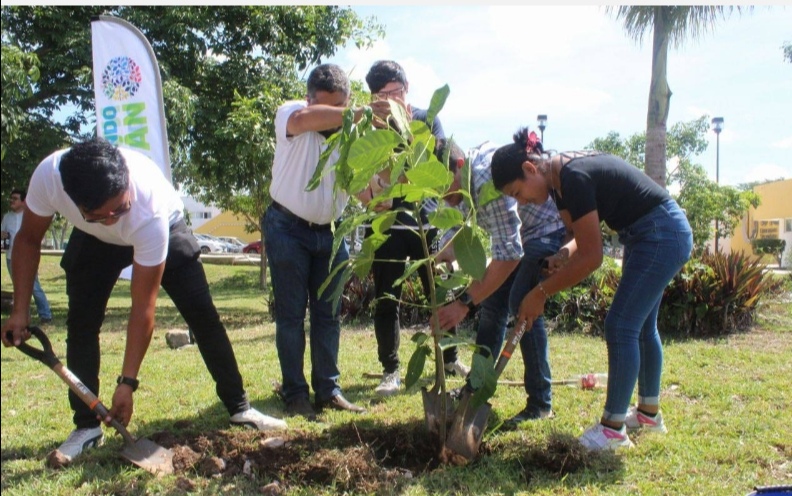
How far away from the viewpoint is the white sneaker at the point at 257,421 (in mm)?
2936

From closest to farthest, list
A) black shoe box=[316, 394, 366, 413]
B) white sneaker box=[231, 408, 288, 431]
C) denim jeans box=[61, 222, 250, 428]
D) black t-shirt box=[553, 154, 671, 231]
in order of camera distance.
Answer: black t-shirt box=[553, 154, 671, 231]
denim jeans box=[61, 222, 250, 428]
white sneaker box=[231, 408, 288, 431]
black shoe box=[316, 394, 366, 413]

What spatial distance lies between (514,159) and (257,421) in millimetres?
1678

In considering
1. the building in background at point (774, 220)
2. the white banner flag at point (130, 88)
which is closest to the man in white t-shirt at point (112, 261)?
the white banner flag at point (130, 88)

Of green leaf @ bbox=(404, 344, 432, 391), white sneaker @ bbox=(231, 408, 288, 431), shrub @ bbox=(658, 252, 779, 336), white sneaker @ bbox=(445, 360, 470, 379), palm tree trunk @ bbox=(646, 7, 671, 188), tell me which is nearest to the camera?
green leaf @ bbox=(404, 344, 432, 391)

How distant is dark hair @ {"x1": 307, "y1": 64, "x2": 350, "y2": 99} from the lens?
298cm

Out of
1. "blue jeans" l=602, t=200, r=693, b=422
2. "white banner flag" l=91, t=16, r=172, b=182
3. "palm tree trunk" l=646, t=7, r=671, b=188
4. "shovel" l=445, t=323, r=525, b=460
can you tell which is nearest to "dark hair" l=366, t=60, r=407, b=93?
"blue jeans" l=602, t=200, r=693, b=422

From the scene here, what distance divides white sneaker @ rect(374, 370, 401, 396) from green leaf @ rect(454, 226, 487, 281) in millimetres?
1502

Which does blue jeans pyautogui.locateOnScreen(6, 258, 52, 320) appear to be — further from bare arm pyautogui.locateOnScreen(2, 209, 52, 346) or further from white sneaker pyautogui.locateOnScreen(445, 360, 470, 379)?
white sneaker pyautogui.locateOnScreen(445, 360, 470, 379)

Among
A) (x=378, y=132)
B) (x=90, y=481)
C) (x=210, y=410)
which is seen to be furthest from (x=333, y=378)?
(x=378, y=132)

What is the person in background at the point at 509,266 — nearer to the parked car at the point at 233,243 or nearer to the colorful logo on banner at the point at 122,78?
the colorful logo on banner at the point at 122,78

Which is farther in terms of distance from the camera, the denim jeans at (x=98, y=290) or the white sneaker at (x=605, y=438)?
the denim jeans at (x=98, y=290)

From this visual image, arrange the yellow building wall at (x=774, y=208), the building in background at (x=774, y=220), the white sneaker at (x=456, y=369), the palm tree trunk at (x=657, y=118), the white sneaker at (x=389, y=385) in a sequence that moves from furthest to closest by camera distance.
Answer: the palm tree trunk at (x=657, y=118)
the yellow building wall at (x=774, y=208)
the building in background at (x=774, y=220)
the white sneaker at (x=456, y=369)
the white sneaker at (x=389, y=385)

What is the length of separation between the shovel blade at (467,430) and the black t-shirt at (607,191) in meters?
0.88

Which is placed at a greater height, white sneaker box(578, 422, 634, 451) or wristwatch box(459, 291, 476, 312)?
wristwatch box(459, 291, 476, 312)
